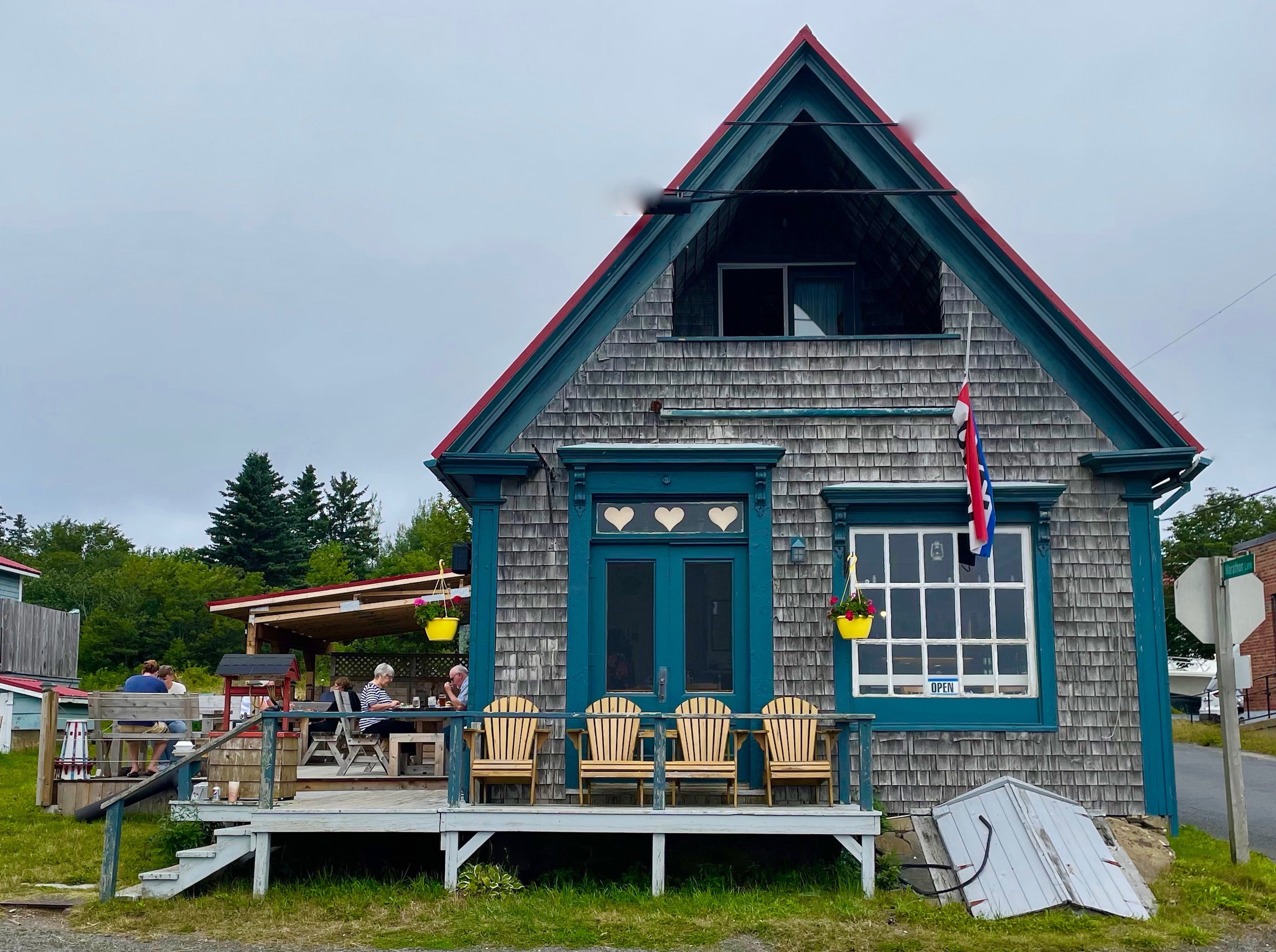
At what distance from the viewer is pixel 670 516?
37.2ft

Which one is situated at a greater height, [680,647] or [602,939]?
[680,647]

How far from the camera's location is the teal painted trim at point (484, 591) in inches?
429

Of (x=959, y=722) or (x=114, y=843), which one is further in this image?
(x=959, y=722)

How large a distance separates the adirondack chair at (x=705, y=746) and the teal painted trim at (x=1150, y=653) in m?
3.49

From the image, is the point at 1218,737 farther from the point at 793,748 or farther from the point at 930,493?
the point at 793,748

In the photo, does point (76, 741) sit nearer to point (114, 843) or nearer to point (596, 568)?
point (114, 843)

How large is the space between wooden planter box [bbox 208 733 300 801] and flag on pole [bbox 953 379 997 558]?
5868 millimetres

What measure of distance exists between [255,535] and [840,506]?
52007mm

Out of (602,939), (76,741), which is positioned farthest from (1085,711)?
(76,741)

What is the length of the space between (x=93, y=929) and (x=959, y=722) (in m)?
7.09

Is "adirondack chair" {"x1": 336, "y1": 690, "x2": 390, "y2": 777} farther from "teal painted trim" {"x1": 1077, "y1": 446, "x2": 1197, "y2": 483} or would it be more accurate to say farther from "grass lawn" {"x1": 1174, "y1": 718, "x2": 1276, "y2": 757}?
"grass lawn" {"x1": 1174, "y1": 718, "x2": 1276, "y2": 757}

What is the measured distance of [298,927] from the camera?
8711mm

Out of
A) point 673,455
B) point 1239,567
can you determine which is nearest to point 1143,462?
point 1239,567

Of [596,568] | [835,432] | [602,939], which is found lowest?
[602,939]
